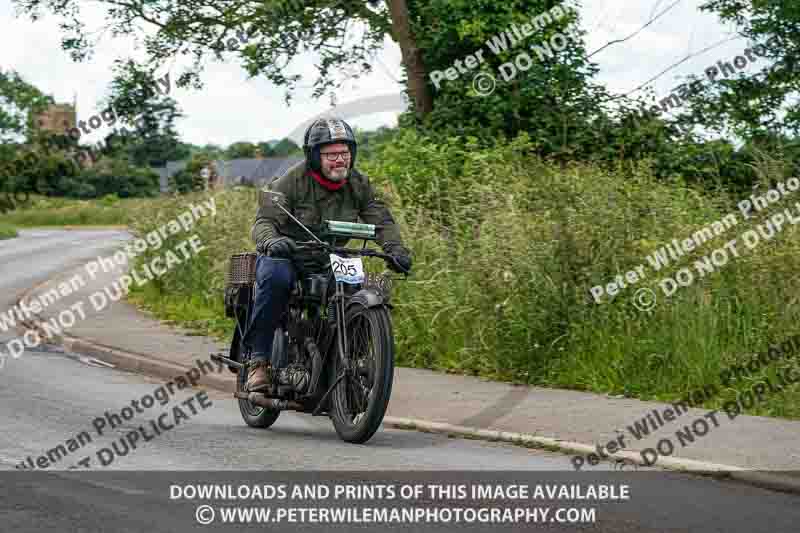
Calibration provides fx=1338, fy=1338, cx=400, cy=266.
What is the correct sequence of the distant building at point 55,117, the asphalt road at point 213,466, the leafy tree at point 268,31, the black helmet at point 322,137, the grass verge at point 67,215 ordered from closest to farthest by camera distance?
the asphalt road at point 213,466 < the black helmet at point 322,137 < the leafy tree at point 268,31 < the grass verge at point 67,215 < the distant building at point 55,117

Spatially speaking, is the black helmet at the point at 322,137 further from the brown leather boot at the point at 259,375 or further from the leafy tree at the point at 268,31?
the leafy tree at the point at 268,31

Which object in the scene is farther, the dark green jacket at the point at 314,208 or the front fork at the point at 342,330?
the dark green jacket at the point at 314,208

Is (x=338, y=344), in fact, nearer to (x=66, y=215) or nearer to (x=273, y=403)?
(x=273, y=403)

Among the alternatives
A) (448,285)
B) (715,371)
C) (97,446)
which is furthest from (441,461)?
(448,285)

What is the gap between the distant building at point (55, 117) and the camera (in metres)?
83.1

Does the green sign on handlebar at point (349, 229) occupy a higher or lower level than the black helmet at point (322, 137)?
lower

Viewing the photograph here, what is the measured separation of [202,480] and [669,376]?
4763 mm

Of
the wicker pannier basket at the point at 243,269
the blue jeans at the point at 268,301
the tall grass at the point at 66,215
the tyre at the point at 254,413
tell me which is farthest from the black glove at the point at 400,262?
the tall grass at the point at 66,215

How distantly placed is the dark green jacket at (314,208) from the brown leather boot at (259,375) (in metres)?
0.86

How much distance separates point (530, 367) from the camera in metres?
12.0

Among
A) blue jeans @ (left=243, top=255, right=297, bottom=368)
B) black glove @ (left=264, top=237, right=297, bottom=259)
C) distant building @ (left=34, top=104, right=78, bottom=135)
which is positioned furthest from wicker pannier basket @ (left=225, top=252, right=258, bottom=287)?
distant building @ (left=34, top=104, right=78, bottom=135)

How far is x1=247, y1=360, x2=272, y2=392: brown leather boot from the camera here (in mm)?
9344

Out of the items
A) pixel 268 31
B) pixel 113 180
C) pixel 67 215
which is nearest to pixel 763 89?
pixel 268 31

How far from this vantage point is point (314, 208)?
9.27 m
